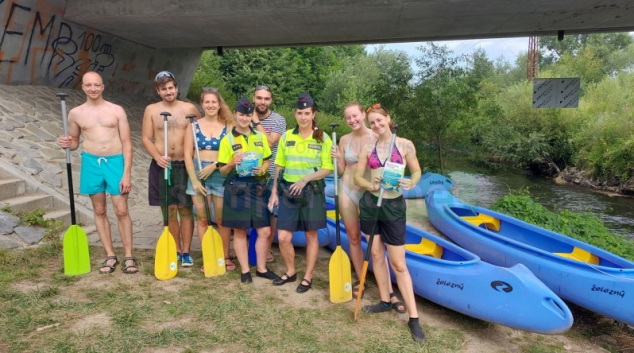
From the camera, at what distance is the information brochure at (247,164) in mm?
3328

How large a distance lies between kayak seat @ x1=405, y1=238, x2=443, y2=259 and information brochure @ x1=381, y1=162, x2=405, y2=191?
1541 mm

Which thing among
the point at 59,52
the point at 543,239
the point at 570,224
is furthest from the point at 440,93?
Result: the point at 59,52

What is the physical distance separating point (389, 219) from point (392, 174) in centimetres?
34

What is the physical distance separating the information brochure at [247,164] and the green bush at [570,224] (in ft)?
17.1

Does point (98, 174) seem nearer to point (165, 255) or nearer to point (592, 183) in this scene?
point (165, 255)

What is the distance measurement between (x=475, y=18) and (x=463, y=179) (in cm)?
737

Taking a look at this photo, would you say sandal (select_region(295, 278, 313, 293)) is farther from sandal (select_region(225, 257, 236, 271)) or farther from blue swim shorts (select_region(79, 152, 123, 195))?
blue swim shorts (select_region(79, 152, 123, 195))

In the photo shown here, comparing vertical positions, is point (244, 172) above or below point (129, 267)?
above

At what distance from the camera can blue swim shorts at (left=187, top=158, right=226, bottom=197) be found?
141 inches

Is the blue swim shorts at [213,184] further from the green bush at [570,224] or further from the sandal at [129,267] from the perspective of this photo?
the green bush at [570,224]

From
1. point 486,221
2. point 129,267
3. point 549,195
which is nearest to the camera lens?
point 129,267

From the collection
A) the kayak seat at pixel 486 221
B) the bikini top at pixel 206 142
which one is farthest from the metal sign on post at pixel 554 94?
the bikini top at pixel 206 142

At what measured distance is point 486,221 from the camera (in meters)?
5.56

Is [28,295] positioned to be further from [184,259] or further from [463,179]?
[463,179]
